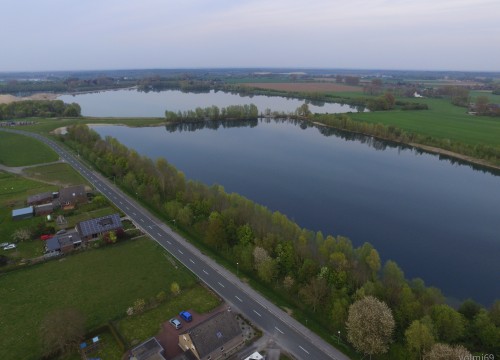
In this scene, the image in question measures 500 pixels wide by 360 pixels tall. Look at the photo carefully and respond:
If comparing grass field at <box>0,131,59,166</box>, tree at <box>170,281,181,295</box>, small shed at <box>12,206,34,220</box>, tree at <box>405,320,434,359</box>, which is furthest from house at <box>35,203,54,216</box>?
tree at <box>405,320,434,359</box>

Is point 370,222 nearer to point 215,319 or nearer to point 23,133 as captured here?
point 215,319

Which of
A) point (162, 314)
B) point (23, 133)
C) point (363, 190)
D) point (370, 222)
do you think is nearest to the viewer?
point (162, 314)

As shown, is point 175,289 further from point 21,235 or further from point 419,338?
point 21,235

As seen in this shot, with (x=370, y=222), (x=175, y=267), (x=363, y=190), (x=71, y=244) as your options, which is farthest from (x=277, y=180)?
(x=71, y=244)

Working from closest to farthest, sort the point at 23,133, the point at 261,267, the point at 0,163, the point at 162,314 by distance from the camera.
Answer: the point at 162,314
the point at 261,267
the point at 0,163
the point at 23,133

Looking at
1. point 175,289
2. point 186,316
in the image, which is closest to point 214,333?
point 186,316

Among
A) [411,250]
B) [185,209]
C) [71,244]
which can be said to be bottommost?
[411,250]

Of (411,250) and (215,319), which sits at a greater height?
(215,319)

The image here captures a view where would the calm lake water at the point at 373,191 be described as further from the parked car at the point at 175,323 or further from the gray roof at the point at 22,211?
the gray roof at the point at 22,211
